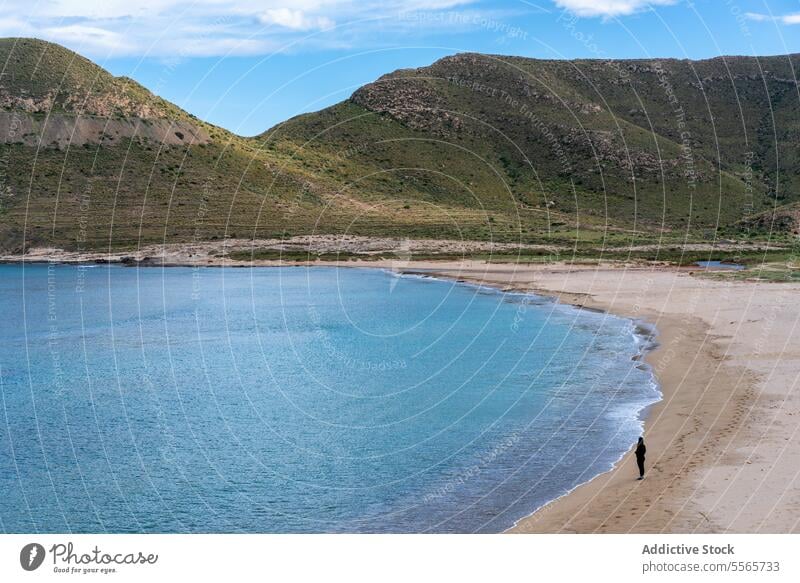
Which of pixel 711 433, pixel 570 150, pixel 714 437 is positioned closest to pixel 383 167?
pixel 570 150

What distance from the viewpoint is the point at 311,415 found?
3894 cm

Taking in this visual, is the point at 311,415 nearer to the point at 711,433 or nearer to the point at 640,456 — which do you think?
the point at 711,433

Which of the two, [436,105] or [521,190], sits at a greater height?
[436,105]

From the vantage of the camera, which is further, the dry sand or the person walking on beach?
the person walking on beach

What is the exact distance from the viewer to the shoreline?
22.0 metres

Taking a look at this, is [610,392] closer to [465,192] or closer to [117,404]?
[117,404]

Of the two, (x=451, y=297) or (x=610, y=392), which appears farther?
(x=451, y=297)

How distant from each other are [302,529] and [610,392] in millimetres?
18650

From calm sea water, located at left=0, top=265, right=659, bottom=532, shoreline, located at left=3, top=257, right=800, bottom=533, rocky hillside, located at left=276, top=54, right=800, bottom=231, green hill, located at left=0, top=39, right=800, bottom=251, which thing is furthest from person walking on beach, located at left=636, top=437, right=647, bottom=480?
rocky hillside, located at left=276, top=54, right=800, bottom=231

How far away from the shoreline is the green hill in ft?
244

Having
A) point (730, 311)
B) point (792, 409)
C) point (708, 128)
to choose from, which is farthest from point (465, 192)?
point (792, 409)

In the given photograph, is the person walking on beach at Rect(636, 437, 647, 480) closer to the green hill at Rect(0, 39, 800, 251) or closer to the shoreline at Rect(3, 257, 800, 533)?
the shoreline at Rect(3, 257, 800, 533)

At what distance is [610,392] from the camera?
131 feet

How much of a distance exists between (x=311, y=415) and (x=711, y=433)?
15610mm
